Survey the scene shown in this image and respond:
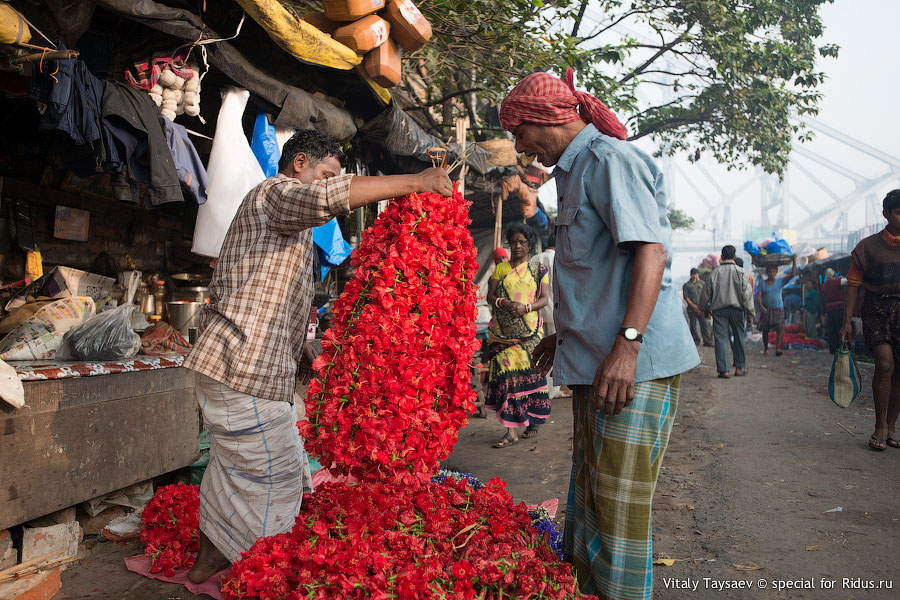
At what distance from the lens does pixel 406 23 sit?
4.65 metres

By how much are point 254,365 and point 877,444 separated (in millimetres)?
5590

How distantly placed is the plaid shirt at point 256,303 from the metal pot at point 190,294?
143 inches

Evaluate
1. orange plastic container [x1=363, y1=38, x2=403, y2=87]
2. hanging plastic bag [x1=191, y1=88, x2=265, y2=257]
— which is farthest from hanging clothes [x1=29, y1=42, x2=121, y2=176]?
orange plastic container [x1=363, y1=38, x2=403, y2=87]

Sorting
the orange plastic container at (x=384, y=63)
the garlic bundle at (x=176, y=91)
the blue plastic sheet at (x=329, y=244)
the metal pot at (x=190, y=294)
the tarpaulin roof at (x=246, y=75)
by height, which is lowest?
the metal pot at (x=190, y=294)

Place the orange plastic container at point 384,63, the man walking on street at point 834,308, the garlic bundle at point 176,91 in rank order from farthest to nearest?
the man walking on street at point 834,308
the orange plastic container at point 384,63
the garlic bundle at point 176,91

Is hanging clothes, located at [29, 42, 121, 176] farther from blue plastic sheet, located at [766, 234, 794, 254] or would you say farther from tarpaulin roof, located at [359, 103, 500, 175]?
blue plastic sheet, located at [766, 234, 794, 254]

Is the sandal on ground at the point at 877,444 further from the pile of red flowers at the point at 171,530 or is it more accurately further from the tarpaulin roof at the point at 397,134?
the pile of red flowers at the point at 171,530

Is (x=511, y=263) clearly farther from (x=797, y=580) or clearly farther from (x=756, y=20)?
(x=756, y=20)

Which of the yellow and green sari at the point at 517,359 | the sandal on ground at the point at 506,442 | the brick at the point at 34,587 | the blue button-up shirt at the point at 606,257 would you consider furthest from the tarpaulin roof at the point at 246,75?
the sandal on ground at the point at 506,442

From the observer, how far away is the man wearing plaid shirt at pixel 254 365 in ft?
8.66

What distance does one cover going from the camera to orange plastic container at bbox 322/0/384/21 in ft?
14.2

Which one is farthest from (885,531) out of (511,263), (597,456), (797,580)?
(511,263)

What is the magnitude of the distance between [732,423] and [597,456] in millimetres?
5590

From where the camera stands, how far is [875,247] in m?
5.32
